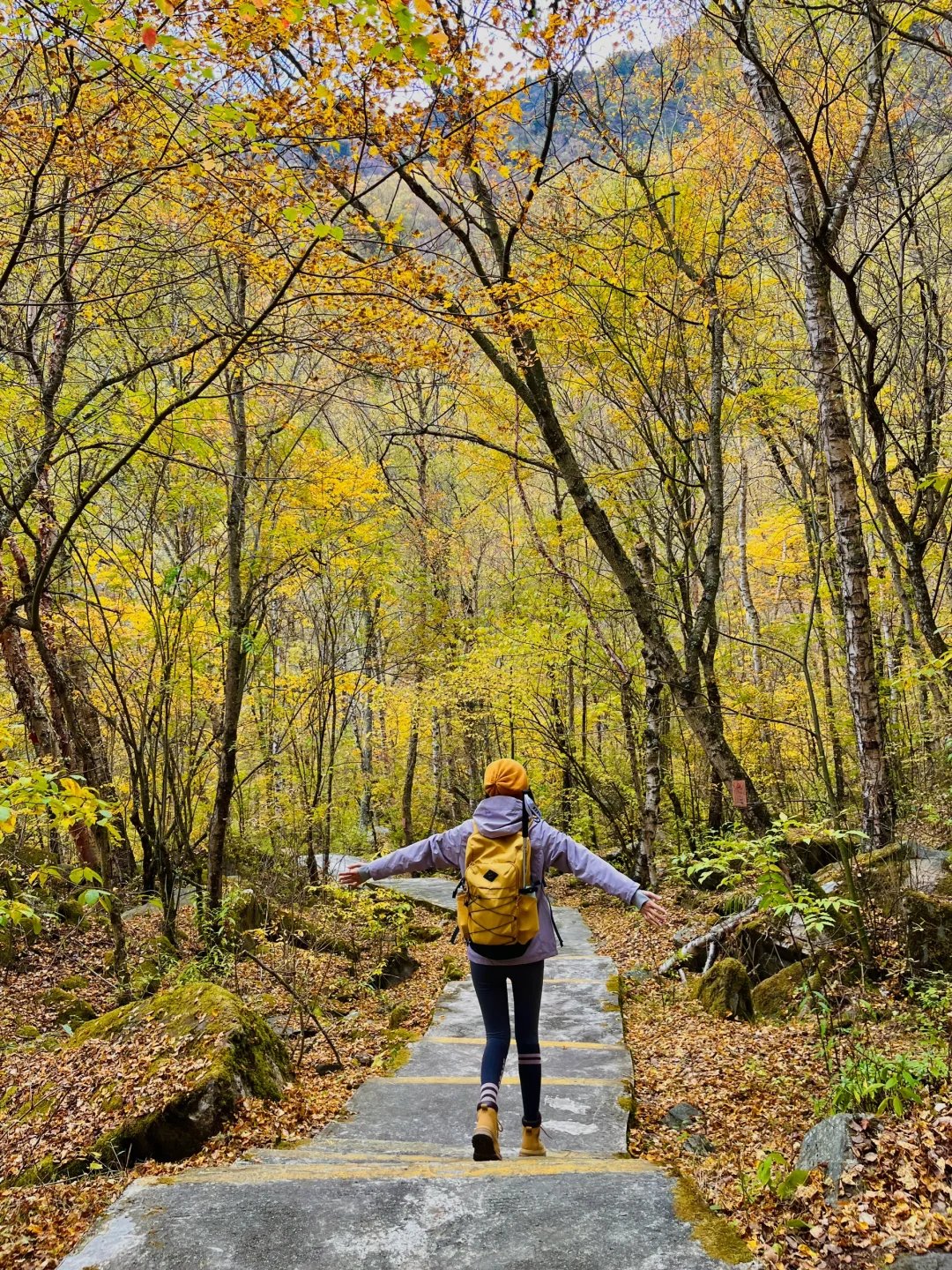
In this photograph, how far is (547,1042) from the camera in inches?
222

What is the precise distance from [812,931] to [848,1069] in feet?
8.31

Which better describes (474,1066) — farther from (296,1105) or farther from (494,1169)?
(494,1169)

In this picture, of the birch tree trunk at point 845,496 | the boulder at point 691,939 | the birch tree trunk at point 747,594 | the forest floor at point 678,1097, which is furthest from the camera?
the birch tree trunk at point 747,594

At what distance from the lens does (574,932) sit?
33.9 feet

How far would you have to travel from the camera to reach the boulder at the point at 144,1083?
3.53m

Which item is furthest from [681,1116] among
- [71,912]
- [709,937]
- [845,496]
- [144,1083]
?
[71,912]

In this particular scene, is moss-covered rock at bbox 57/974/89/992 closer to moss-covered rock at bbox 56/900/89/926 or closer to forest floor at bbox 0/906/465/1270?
forest floor at bbox 0/906/465/1270

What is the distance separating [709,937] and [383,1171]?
4.76m

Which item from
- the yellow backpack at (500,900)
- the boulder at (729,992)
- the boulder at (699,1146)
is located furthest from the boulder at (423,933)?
the yellow backpack at (500,900)

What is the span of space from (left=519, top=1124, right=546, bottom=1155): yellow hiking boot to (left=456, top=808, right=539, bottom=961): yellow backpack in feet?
2.57

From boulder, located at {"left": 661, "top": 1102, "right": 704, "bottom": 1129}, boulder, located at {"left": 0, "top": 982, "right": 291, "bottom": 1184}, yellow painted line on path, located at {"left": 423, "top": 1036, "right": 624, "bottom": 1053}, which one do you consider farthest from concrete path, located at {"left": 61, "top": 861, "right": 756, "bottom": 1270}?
yellow painted line on path, located at {"left": 423, "top": 1036, "right": 624, "bottom": 1053}

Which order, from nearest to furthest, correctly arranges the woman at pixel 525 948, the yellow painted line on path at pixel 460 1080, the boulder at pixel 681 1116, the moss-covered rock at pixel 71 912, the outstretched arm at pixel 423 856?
the woman at pixel 525 948, the outstretched arm at pixel 423 856, the boulder at pixel 681 1116, the yellow painted line on path at pixel 460 1080, the moss-covered rock at pixel 71 912

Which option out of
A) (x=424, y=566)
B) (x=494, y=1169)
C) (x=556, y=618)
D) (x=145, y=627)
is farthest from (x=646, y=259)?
(x=424, y=566)

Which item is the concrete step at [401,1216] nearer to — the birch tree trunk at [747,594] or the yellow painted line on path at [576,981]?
the yellow painted line on path at [576,981]
